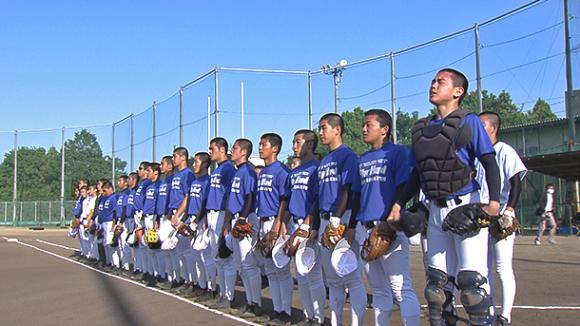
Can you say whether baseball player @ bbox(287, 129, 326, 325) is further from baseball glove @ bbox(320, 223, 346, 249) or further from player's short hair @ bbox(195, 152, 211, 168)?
player's short hair @ bbox(195, 152, 211, 168)

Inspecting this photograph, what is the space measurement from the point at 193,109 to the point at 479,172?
22.5 m

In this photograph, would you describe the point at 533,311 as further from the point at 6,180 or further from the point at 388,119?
the point at 6,180

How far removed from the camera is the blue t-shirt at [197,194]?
10219mm

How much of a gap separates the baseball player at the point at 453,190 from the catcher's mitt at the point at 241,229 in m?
3.47

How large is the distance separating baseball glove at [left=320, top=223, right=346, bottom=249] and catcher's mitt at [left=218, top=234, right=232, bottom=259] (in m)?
3.02

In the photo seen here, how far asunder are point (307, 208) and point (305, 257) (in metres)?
0.60

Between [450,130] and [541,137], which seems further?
[541,137]

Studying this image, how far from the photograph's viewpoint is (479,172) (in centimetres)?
589

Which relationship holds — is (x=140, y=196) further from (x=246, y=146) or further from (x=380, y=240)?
(x=380, y=240)

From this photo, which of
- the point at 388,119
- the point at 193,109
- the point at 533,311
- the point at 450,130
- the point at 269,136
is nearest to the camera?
the point at 450,130

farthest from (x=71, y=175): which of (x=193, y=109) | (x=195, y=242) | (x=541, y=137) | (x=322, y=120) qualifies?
(x=322, y=120)

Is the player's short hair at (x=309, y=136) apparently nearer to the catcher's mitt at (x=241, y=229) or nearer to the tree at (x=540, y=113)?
the catcher's mitt at (x=241, y=229)

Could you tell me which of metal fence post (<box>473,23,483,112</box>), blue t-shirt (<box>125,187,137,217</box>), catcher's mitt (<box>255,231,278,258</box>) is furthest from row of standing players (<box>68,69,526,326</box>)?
metal fence post (<box>473,23,483,112</box>)

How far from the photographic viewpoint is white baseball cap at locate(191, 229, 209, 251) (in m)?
9.58
